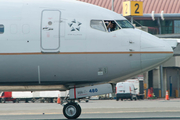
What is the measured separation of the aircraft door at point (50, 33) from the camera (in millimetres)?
13234

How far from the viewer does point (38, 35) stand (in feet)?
43.5

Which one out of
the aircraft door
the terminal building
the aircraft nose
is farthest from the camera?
the terminal building

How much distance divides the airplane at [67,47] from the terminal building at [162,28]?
3236 cm

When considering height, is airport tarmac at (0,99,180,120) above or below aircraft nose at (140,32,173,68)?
below

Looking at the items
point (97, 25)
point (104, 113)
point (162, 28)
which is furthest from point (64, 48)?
point (162, 28)

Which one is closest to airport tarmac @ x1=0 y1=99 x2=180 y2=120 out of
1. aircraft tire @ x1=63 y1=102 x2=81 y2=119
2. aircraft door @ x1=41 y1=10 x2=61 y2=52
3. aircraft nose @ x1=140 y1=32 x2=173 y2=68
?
aircraft tire @ x1=63 y1=102 x2=81 y2=119

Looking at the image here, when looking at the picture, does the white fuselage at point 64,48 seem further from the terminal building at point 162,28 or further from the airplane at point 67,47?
the terminal building at point 162,28

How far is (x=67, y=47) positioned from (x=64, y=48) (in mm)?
126

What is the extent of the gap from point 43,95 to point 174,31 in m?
28.0

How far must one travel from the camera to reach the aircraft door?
521 inches

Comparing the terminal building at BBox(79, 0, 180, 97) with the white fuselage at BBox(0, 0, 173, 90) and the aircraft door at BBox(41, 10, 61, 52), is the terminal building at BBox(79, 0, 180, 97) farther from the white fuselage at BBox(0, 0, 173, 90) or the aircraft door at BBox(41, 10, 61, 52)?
the aircraft door at BBox(41, 10, 61, 52)

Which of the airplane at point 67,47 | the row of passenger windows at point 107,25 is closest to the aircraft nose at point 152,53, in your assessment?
the airplane at point 67,47

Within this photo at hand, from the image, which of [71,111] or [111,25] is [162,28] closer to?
[111,25]

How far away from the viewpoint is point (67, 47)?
524 inches
